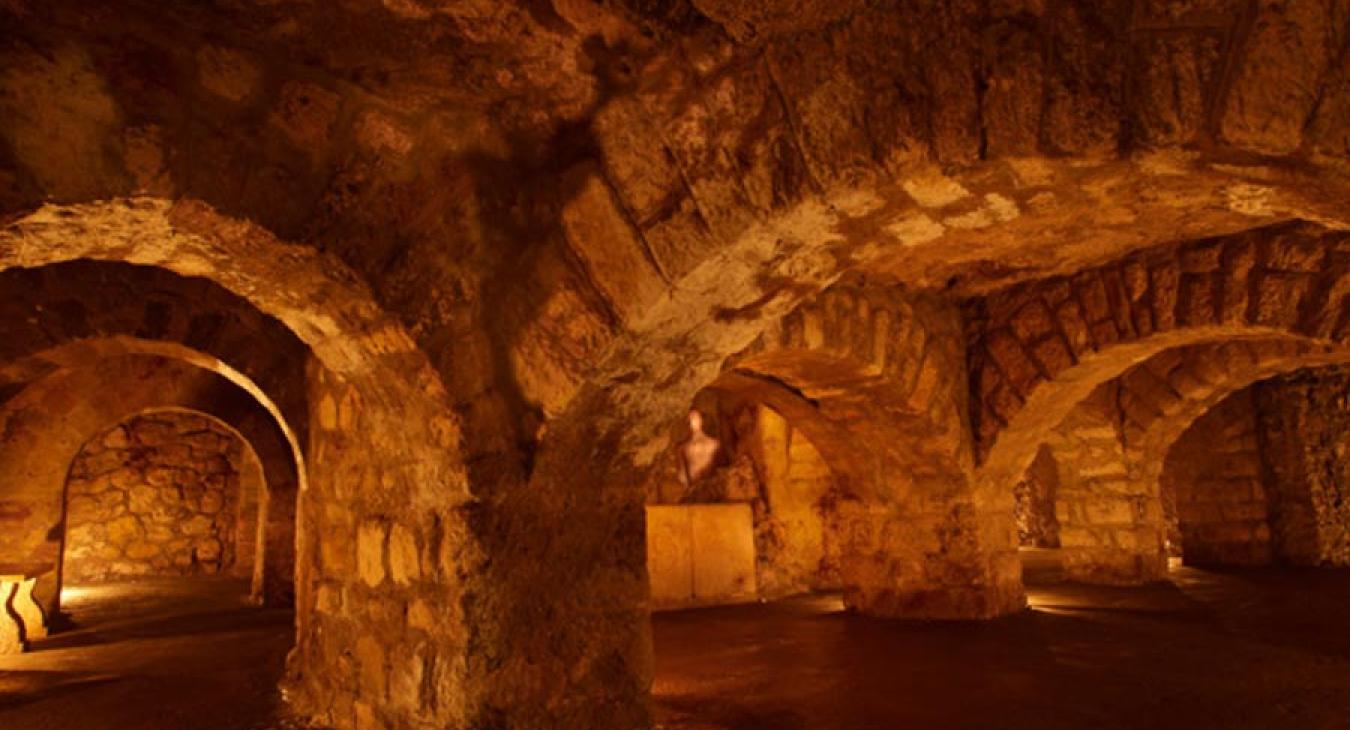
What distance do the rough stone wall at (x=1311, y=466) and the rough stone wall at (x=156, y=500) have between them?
35.6ft

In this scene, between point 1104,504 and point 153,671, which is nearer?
point 153,671

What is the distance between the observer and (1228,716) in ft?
10.2

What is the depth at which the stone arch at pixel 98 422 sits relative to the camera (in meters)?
5.93

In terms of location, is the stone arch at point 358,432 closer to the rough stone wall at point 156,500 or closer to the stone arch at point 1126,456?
the stone arch at point 1126,456

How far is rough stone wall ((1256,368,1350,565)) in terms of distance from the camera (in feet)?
27.8

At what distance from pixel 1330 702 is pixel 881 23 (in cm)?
316

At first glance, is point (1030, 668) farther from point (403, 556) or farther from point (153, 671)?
point (153, 671)

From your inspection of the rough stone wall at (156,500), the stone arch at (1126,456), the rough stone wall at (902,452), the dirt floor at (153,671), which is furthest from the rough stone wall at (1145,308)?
the rough stone wall at (156,500)

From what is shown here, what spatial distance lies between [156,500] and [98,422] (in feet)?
14.6

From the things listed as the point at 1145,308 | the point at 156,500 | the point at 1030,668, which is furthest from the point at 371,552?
the point at 156,500

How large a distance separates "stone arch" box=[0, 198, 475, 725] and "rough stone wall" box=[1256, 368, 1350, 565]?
29.8 feet

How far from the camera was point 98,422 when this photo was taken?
6375 mm

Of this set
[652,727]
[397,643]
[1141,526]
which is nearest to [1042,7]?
[652,727]

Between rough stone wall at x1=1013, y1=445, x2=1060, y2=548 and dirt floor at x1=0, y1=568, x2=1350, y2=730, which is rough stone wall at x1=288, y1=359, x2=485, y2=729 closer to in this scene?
dirt floor at x1=0, y1=568, x2=1350, y2=730
